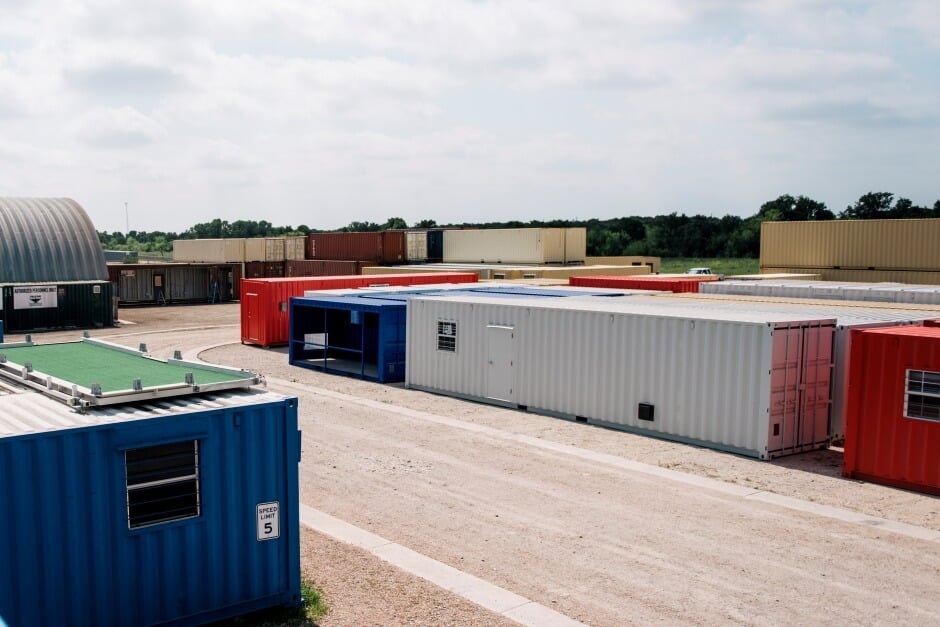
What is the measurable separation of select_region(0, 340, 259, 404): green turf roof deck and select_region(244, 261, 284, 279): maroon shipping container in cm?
4914

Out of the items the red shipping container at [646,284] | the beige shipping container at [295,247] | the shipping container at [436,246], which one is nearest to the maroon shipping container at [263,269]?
the beige shipping container at [295,247]

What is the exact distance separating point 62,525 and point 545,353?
14557 millimetres

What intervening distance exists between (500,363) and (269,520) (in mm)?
13659

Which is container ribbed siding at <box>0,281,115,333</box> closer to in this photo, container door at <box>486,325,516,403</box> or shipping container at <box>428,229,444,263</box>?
shipping container at <box>428,229,444,263</box>

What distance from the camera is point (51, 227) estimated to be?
148 ft

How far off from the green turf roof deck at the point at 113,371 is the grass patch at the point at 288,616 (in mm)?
2541

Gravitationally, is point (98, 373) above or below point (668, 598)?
above

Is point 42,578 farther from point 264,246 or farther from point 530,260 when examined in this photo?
point 264,246

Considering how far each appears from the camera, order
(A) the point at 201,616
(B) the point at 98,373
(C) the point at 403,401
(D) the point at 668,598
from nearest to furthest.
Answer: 1. (A) the point at 201,616
2. (D) the point at 668,598
3. (B) the point at 98,373
4. (C) the point at 403,401

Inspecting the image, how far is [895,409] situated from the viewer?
14953mm

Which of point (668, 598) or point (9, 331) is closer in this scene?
point (668, 598)

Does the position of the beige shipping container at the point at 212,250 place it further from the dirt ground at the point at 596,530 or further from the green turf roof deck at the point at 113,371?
the green turf roof deck at the point at 113,371

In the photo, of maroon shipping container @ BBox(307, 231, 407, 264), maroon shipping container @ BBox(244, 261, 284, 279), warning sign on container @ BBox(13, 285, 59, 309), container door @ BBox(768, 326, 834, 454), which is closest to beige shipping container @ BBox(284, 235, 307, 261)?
maroon shipping container @ BBox(244, 261, 284, 279)

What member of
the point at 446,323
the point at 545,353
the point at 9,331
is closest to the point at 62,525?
the point at 545,353
